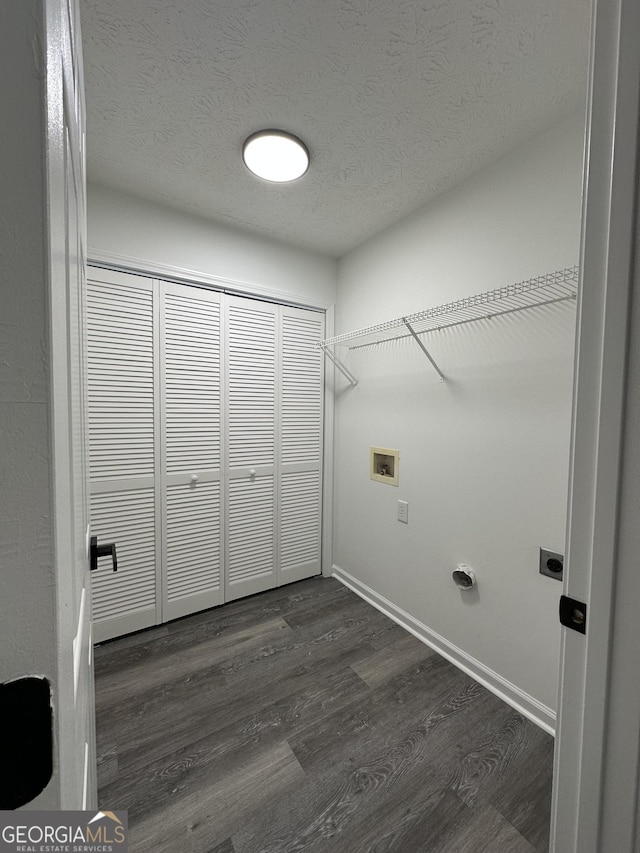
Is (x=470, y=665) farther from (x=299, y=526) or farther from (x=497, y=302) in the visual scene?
(x=497, y=302)

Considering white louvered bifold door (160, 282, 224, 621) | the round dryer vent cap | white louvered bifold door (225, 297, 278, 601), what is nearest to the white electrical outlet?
the round dryer vent cap

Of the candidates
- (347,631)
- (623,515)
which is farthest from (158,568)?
(623,515)

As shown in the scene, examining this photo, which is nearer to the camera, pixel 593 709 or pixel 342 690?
pixel 593 709

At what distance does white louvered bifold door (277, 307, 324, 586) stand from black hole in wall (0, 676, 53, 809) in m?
2.22

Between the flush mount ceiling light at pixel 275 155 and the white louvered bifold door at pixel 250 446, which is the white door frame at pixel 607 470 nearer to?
the flush mount ceiling light at pixel 275 155

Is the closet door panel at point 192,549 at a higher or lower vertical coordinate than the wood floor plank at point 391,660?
higher

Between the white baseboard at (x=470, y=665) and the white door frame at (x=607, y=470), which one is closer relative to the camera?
the white door frame at (x=607, y=470)

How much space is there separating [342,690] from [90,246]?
2.59 m

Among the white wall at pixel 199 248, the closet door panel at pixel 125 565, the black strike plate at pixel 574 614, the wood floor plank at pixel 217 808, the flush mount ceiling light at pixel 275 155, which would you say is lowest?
the wood floor plank at pixel 217 808

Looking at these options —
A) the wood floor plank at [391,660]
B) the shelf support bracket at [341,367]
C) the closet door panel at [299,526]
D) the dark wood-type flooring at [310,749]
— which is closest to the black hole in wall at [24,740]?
the dark wood-type flooring at [310,749]

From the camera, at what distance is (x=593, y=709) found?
64 cm

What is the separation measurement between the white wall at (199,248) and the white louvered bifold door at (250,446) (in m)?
0.23

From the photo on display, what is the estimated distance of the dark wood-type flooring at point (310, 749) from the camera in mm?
1088

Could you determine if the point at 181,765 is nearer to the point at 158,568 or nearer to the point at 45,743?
the point at 158,568
